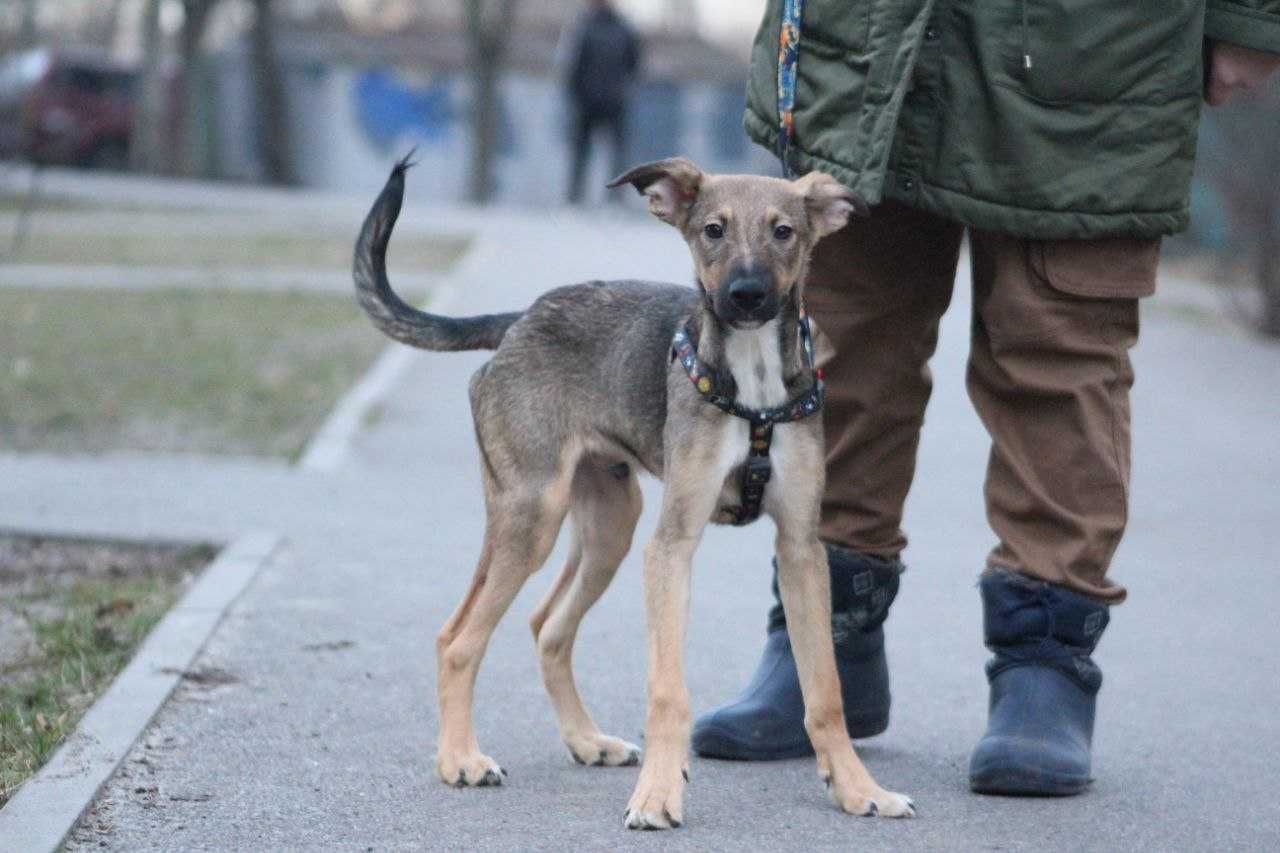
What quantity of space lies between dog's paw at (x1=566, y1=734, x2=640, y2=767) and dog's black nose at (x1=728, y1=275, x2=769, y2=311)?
3.96 ft

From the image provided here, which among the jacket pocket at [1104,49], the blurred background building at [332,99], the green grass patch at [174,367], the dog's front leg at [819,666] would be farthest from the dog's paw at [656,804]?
the blurred background building at [332,99]

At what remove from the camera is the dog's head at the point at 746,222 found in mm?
3953

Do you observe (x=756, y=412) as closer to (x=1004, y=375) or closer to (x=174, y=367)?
(x=1004, y=375)

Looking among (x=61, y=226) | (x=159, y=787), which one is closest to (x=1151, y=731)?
(x=159, y=787)

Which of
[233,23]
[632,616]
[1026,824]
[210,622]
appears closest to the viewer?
[1026,824]

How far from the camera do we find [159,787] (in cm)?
414

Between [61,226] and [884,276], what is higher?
[884,276]

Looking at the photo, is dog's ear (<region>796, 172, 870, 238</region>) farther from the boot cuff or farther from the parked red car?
the parked red car

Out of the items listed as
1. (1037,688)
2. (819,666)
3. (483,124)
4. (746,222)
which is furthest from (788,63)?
(483,124)

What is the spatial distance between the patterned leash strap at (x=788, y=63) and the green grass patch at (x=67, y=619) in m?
2.16

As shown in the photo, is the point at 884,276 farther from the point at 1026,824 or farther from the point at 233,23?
the point at 233,23

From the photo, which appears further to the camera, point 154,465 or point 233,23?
point 233,23

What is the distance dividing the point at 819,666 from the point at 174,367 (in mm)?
7951

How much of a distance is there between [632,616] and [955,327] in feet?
26.4
